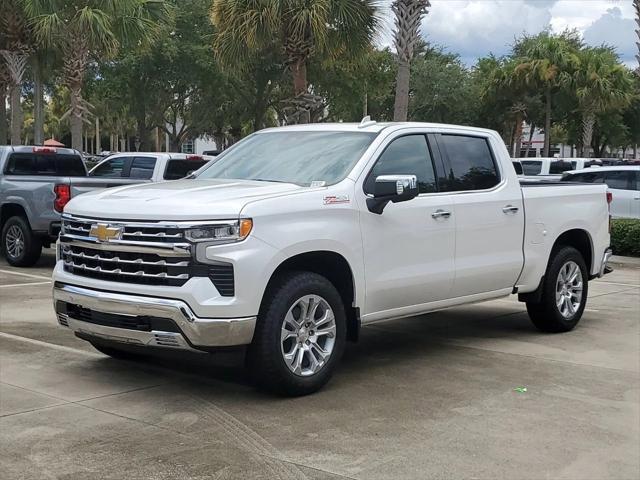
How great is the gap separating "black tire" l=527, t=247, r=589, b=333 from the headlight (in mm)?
3912

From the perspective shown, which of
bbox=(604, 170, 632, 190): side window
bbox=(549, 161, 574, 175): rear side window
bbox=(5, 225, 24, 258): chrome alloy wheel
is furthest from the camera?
bbox=(549, 161, 574, 175): rear side window

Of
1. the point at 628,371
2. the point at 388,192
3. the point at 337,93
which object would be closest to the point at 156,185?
the point at 388,192

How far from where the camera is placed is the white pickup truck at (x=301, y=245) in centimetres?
545

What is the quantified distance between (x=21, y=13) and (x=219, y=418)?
17.5 metres

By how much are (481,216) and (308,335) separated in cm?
225

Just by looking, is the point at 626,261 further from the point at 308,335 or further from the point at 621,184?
the point at 308,335

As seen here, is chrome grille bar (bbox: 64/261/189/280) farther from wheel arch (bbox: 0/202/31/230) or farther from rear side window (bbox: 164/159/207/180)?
rear side window (bbox: 164/159/207/180)

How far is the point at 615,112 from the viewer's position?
4322cm

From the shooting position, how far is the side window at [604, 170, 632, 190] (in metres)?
18.4

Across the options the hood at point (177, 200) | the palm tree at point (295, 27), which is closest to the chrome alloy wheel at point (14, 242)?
the hood at point (177, 200)

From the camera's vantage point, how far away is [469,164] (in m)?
7.50

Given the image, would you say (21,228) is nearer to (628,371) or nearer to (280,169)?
(280,169)

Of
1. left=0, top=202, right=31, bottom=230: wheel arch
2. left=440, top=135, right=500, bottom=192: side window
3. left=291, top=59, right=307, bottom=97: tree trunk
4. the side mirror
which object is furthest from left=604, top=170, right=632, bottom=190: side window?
the side mirror

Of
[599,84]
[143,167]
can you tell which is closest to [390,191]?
[143,167]
